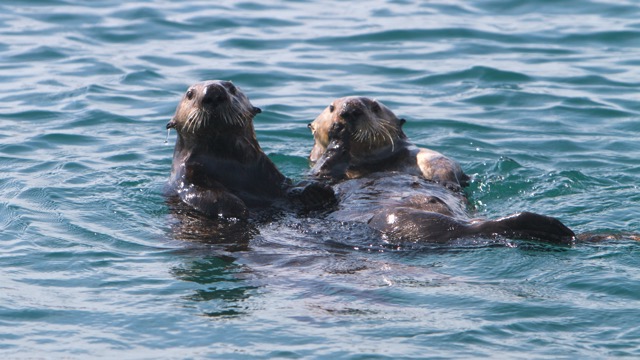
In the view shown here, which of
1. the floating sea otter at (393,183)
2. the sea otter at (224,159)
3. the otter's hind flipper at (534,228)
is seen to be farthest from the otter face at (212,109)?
the otter's hind flipper at (534,228)

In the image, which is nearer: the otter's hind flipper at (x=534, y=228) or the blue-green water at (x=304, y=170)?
the blue-green water at (x=304, y=170)

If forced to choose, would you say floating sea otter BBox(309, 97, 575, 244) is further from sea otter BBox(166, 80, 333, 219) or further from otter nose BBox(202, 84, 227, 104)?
otter nose BBox(202, 84, 227, 104)

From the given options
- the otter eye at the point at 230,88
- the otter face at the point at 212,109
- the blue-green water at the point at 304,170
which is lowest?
the blue-green water at the point at 304,170

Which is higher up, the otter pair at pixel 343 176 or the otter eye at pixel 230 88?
the otter eye at pixel 230 88

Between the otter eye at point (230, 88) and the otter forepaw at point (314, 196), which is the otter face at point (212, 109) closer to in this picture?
the otter eye at point (230, 88)

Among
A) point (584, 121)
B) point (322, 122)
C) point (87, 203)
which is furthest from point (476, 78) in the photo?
point (87, 203)

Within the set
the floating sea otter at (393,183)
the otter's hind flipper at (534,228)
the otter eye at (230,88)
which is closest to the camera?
the otter's hind flipper at (534,228)

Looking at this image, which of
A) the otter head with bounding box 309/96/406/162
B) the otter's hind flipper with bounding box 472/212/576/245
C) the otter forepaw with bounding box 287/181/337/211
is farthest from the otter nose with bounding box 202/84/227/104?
the otter's hind flipper with bounding box 472/212/576/245

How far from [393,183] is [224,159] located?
1449 millimetres

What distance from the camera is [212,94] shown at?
8484mm

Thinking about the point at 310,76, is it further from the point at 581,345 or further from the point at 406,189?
the point at 581,345

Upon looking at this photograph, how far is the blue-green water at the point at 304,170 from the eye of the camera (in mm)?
6359

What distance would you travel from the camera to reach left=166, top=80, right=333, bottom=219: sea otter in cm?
862

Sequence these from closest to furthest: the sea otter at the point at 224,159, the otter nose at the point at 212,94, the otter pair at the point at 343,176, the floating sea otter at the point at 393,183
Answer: the floating sea otter at the point at 393,183 → the otter pair at the point at 343,176 → the otter nose at the point at 212,94 → the sea otter at the point at 224,159
